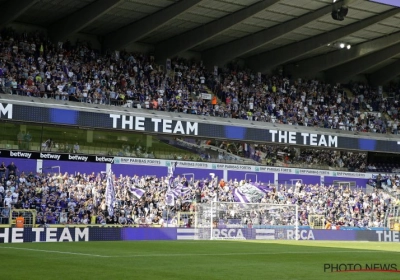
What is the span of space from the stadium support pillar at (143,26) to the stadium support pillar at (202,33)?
12.6 ft

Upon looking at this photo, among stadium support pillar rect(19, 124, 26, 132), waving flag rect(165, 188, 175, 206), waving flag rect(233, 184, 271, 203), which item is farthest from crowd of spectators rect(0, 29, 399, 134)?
waving flag rect(165, 188, 175, 206)

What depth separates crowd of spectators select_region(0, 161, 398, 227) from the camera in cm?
3503

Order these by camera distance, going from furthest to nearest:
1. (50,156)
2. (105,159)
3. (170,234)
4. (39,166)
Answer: (105,159) → (39,166) → (50,156) → (170,234)

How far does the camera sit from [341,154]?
5322cm

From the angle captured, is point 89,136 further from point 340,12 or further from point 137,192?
point 340,12

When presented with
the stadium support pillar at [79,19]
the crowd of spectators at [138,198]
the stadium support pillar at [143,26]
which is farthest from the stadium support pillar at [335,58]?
the stadium support pillar at [79,19]

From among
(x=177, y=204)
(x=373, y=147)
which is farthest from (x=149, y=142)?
(x=373, y=147)

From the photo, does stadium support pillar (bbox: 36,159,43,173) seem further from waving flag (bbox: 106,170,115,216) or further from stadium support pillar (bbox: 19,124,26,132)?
waving flag (bbox: 106,170,115,216)

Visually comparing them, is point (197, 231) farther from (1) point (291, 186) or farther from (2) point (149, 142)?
(1) point (291, 186)

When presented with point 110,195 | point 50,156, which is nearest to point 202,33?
point 50,156

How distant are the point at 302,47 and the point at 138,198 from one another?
1950cm

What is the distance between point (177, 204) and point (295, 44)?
718 inches

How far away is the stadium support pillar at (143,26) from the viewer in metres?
41.9

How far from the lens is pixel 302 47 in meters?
51.4
